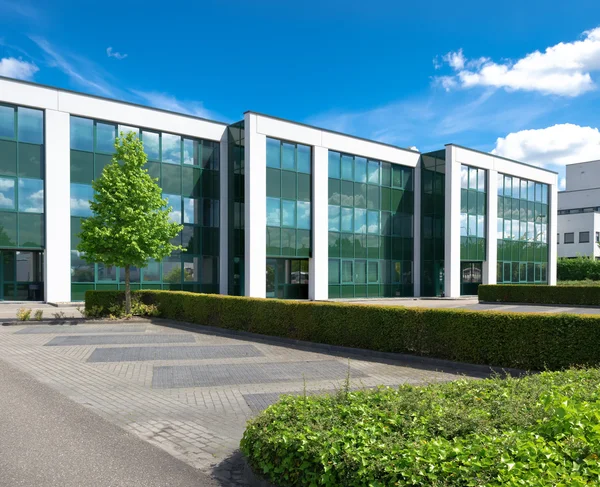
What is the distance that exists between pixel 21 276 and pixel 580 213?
214ft

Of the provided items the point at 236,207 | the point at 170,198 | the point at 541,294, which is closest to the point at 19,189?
the point at 170,198

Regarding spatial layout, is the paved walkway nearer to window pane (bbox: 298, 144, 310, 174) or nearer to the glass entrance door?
the glass entrance door

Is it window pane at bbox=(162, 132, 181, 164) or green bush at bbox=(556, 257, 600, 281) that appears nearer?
window pane at bbox=(162, 132, 181, 164)

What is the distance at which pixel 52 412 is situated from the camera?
7.10 metres

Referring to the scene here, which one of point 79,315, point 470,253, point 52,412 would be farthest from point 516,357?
point 470,253

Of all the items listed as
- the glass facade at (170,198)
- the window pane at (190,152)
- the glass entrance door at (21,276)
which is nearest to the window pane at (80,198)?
the glass facade at (170,198)

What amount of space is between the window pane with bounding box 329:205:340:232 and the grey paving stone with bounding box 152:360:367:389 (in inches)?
855

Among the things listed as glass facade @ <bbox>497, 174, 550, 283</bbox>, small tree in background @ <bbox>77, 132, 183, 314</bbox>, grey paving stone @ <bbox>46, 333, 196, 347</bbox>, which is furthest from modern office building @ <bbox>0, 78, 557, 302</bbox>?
grey paving stone @ <bbox>46, 333, 196, 347</bbox>

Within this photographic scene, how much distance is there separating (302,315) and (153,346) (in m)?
4.19

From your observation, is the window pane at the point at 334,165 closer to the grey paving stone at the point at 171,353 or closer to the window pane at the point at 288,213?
the window pane at the point at 288,213

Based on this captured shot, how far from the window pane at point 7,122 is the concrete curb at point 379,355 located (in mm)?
14852

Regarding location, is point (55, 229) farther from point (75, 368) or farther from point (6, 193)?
point (75, 368)

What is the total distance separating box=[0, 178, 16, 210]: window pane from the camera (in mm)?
24172

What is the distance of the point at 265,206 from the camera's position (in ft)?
96.7
